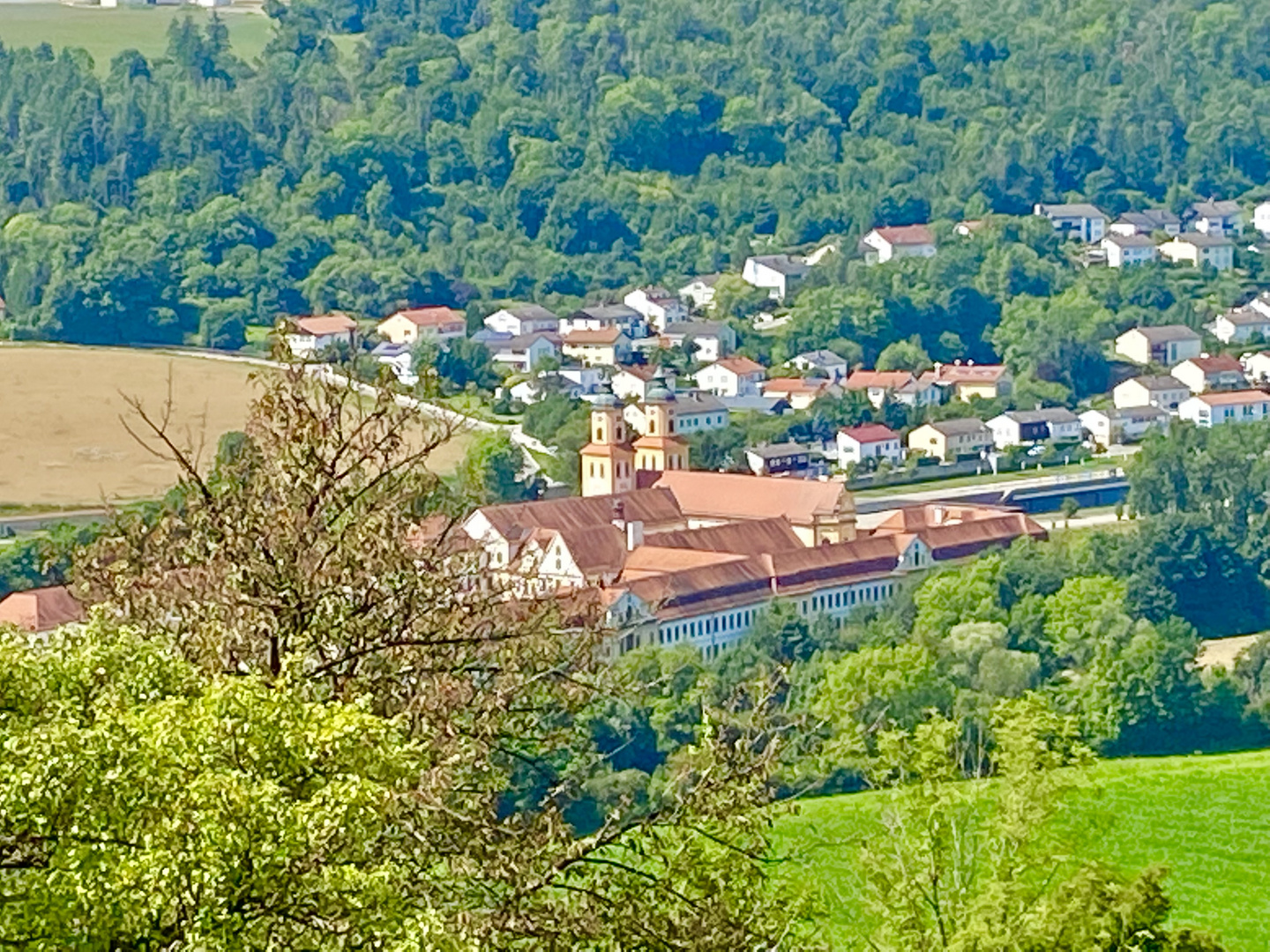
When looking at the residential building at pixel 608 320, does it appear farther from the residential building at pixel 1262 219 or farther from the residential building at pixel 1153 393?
the residential building at pixel 1262 219

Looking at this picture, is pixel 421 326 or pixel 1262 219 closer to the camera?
pixel 421 326

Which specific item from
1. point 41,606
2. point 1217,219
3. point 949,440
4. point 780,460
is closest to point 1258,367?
point 949,440

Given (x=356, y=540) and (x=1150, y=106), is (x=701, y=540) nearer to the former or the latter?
(x=356, y=540)

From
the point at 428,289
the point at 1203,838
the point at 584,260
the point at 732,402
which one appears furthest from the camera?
the point at 584,260

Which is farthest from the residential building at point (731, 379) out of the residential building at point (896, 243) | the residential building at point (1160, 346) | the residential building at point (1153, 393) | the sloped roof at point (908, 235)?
the sloped roof at point (908, 235)

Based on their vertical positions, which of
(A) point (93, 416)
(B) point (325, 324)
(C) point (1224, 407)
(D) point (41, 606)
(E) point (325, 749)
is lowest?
(C) point (1224, 407)

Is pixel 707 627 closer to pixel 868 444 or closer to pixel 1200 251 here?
pixel 868 444

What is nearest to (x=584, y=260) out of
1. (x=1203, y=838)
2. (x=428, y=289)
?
(x=428, y=289)
